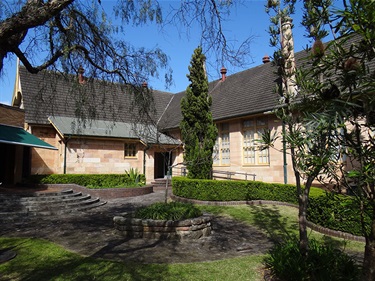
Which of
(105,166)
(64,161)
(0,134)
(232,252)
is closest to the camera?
(232,252)

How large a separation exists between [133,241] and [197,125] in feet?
30.2

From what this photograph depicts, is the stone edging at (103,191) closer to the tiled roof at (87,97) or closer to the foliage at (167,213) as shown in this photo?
the foliage at (167,213)

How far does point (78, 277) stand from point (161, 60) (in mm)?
5452

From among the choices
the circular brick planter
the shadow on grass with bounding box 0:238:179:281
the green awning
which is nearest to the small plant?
the green awning

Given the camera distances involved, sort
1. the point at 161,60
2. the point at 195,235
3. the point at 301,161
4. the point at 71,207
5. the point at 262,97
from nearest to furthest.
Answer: the point at 301,161 < the point at 161,60 < the point at 195,235 < the point at 71,207 < the point at 262,97

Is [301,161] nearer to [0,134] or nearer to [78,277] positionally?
[78,277]

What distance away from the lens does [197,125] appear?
1611 centimetres

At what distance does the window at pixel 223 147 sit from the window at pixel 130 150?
22.3 feet

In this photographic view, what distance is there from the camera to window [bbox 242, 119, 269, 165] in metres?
17.7

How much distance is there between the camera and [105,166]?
2153 cm

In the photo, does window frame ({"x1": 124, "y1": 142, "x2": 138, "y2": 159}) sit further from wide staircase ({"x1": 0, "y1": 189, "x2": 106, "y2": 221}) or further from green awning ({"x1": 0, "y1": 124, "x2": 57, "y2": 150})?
wide staircase ({"x1": 0, "y1": 189, "x2": 106, "y2": 221})

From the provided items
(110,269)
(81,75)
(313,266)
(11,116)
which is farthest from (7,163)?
(313,266)

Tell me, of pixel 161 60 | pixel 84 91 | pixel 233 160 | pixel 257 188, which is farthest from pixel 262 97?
pixel 84 91

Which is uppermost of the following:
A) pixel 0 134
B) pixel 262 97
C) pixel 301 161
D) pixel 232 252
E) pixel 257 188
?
pixel 262 97
